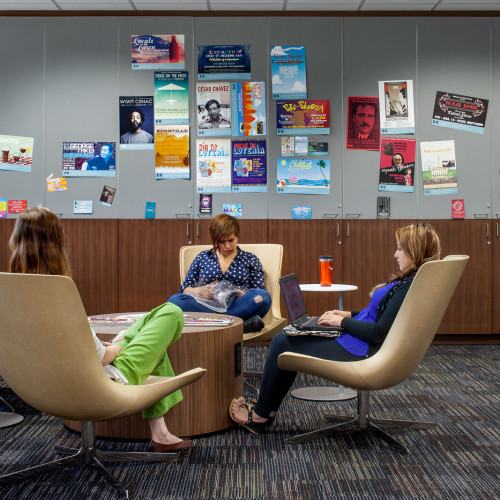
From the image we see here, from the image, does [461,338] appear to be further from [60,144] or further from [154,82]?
[60,144]

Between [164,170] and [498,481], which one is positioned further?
[164,170]

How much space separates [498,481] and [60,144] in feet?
13.2

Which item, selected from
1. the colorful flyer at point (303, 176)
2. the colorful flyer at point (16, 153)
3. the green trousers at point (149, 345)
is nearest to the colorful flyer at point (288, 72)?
the colorful flyer at point (303, 176)

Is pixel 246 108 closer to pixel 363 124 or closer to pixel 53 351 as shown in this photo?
pixel 363 124

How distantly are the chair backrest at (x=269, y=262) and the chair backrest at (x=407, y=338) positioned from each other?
53.1 inches

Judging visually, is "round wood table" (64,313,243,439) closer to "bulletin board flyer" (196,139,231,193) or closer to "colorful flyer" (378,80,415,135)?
"bulletin board flyer" (196,139,231,193)

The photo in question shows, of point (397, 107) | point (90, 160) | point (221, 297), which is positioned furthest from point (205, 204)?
point (397, 107)

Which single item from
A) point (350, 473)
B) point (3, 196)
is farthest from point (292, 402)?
point (3, 196)

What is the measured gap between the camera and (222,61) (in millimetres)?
4770

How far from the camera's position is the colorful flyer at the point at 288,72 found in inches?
188

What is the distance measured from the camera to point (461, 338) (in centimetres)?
491

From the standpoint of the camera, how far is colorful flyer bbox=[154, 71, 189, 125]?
188 inches

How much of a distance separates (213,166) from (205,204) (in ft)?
1.06

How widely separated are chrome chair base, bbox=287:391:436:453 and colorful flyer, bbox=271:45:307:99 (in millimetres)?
Answer: 2915
